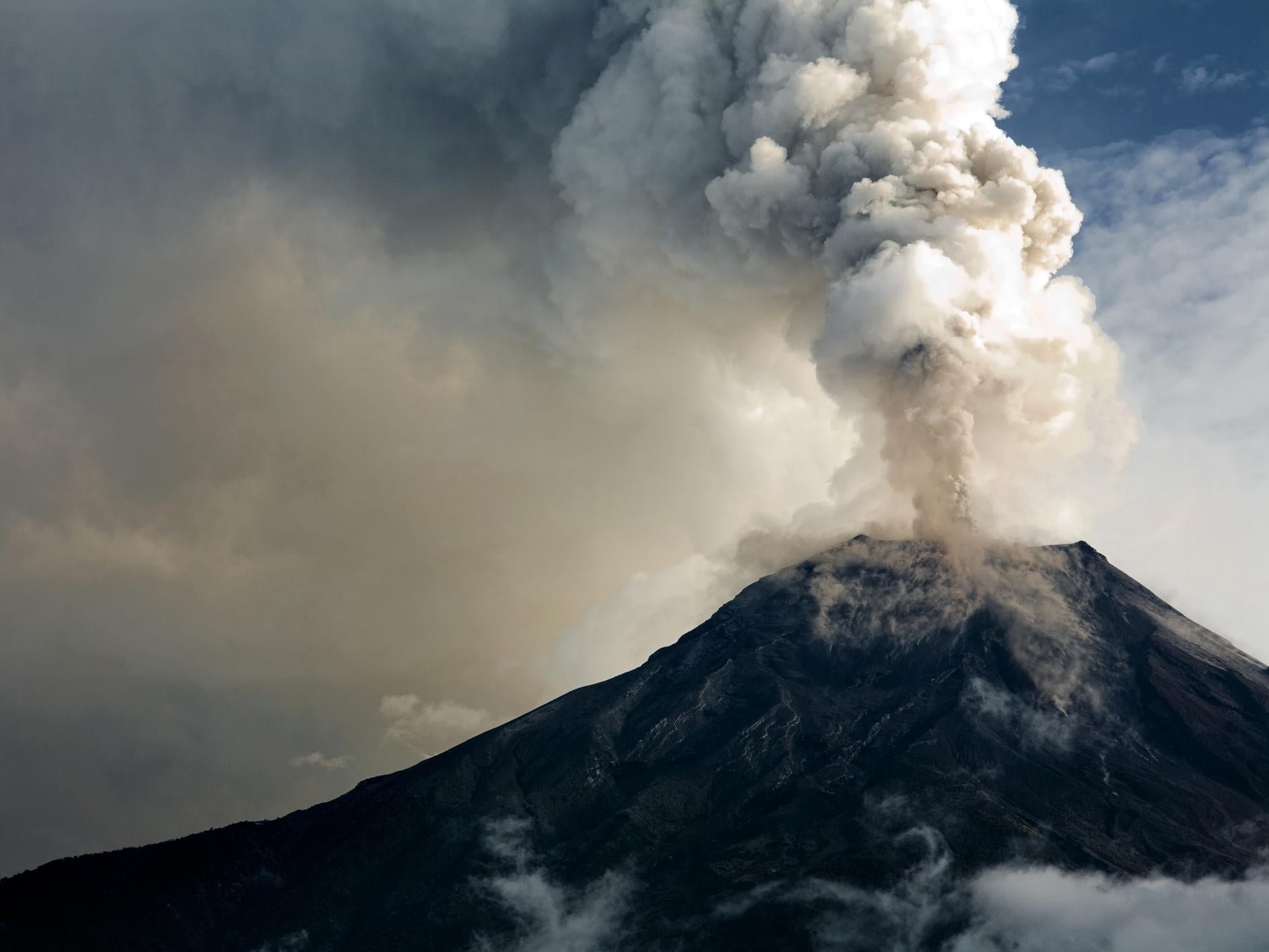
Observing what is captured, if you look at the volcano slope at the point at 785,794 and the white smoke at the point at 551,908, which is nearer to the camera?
the volcano slope at the point at 785,794

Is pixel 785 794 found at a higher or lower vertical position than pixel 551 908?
higher

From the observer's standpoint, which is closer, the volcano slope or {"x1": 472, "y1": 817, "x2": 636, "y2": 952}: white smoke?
the volcano slope

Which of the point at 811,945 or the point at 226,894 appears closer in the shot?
the point at 811,945

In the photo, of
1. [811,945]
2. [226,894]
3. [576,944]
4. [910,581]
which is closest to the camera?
[811,945]

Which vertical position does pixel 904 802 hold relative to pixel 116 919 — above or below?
below

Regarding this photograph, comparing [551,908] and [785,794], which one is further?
[785,794]

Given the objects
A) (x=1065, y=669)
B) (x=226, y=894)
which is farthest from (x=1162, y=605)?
(x=226, y=894)

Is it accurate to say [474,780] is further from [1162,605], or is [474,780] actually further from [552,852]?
[1162,605]

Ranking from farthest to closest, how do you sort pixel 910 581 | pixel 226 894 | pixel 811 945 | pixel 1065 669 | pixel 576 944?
pixel 910 581 → pixel 1065 669 → pixel 226 894 → pixel 576 944 → pixel 811 945
